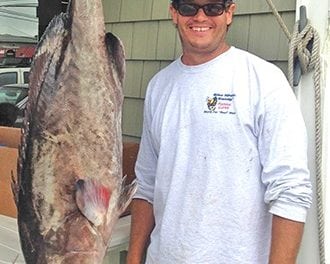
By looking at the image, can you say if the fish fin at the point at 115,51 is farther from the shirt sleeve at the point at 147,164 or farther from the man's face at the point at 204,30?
Answer: the shirt sleeve at the point at 147,164

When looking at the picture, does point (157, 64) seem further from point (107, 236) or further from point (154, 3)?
point (107, 236)

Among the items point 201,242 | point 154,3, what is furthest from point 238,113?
point 154,3

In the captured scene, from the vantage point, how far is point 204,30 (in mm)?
1968

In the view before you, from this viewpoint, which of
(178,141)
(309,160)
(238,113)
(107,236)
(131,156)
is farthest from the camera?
(131,156)

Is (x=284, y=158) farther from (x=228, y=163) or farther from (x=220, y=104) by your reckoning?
(x=220, y=104)

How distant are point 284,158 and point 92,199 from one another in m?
0.63

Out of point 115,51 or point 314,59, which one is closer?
point 115,51

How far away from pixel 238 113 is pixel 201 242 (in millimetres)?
474

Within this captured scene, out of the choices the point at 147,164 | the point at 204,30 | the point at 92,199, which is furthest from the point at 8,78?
the point at 92,199

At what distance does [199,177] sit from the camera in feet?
6.39

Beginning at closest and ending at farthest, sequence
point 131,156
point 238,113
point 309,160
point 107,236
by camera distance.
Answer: point 107,236
point 238,113
point 309,160
point 131,156

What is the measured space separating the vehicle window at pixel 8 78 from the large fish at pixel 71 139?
5.30 m

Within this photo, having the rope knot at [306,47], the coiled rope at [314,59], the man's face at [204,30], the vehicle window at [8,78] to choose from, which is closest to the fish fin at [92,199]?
the man's face at [204,30]

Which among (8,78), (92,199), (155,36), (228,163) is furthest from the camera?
(8,78)
